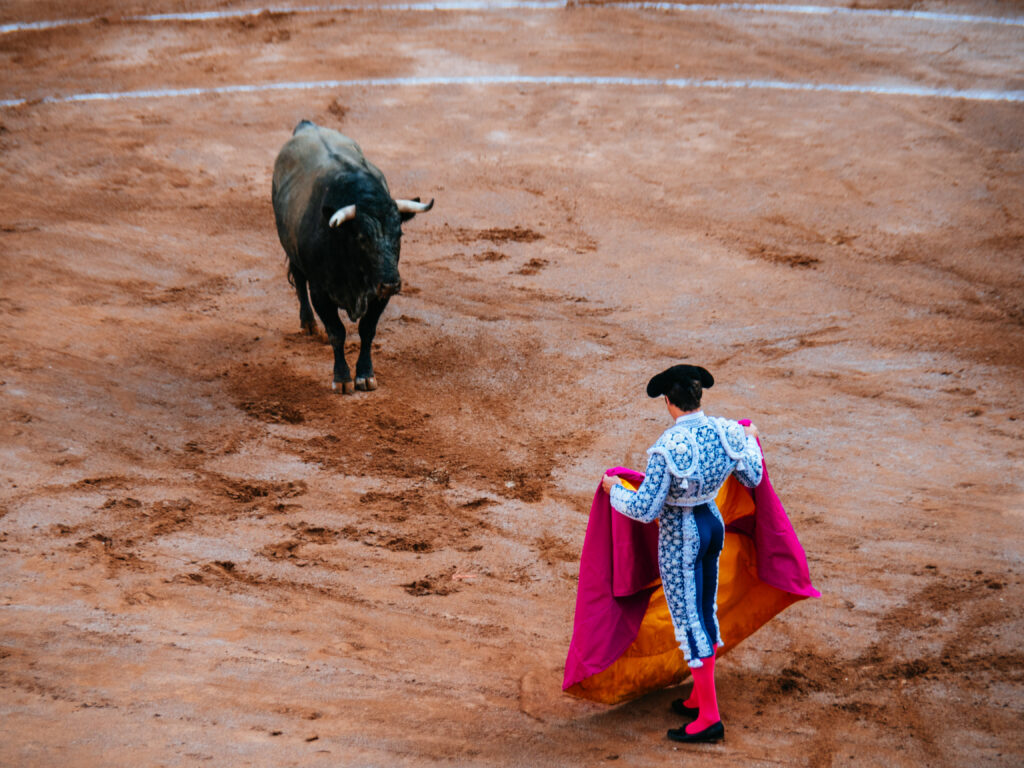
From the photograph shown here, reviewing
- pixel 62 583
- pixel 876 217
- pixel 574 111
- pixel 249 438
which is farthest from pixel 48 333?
pixel 876 217

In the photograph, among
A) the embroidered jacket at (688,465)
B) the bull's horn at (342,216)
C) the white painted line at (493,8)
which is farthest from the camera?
the white painted line at (493,8)

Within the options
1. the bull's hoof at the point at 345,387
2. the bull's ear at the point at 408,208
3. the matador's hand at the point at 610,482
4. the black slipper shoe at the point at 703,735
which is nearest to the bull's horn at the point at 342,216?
the bull's ear at the point at 408,208

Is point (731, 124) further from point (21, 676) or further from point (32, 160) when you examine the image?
point (21, 676)

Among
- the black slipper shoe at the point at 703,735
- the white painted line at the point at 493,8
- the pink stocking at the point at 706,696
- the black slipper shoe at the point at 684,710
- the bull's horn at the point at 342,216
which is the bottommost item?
the black slipper shoe at the point at 684,710

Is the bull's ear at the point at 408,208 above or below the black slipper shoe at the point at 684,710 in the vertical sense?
above

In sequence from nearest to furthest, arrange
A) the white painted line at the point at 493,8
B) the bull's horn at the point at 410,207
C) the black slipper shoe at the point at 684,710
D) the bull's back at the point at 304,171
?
the black slipper shoe at the point at 684,710 → the bull's horn at the point at 410,207 → the bull's back at the point at 304,171 → the white painted line at the point at 493,8

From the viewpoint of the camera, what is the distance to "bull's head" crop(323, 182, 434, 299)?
7.73m

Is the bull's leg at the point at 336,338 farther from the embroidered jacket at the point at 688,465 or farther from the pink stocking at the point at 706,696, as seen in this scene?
the pink stocking at the point at 706,696

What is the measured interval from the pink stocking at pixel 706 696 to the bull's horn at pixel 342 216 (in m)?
4.61

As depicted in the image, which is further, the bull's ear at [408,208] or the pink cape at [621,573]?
the bull's ear at [408,208]

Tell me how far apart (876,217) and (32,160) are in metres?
10.1

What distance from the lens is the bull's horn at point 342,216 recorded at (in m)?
7.62

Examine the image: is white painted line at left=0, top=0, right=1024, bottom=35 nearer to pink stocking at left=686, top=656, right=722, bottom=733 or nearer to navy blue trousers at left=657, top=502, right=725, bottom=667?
navy blue trousers at left=657, top=502, right=725, bottom=667

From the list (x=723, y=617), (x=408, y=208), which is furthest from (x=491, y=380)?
(x=723, y=617)
